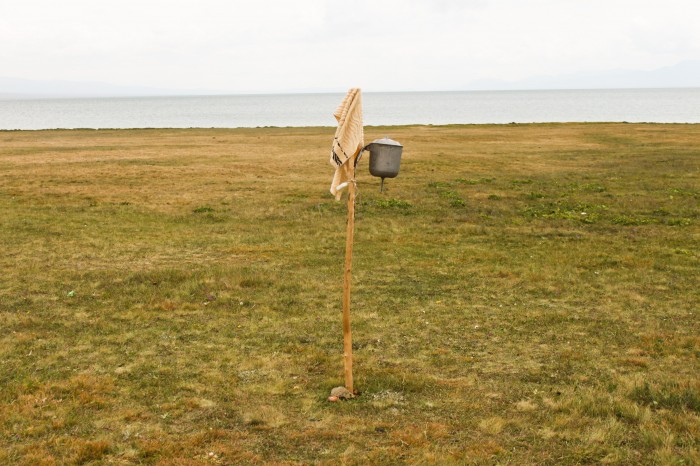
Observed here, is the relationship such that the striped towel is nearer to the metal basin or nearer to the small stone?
the metal basin

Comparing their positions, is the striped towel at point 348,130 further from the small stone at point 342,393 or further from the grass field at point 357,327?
the grass field at point 357,327

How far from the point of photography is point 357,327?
9594mm

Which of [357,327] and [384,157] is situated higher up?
[384,157]

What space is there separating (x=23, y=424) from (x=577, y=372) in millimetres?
6496

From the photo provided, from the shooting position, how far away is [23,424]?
654cm

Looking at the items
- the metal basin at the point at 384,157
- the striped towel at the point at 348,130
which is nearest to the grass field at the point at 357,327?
the metal basin at the point at 384,157

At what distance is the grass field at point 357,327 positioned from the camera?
6.34 m

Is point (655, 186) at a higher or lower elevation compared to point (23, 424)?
higher

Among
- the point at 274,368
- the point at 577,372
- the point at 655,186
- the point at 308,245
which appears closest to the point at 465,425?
the point at 577,372

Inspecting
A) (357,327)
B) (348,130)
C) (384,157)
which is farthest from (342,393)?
(348,130)

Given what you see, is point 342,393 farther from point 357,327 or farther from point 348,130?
point 348,130

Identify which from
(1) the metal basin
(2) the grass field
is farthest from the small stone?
(1) the metal basin

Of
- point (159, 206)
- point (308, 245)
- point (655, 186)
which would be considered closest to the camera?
point (308, 245)

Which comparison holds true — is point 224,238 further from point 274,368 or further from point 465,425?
point 465,425
